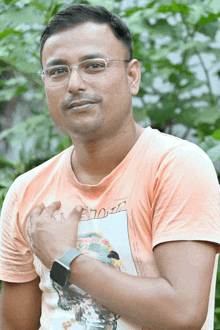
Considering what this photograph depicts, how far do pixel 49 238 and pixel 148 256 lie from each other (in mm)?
345

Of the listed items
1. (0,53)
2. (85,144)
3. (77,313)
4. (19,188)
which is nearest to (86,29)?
(85,144)

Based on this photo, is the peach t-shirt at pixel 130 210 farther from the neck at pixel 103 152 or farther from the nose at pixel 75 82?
the nose at pixel 75 82

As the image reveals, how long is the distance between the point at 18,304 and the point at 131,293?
749 mm

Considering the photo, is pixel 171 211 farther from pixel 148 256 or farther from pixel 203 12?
pixel 203 12

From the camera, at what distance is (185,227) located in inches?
52.6

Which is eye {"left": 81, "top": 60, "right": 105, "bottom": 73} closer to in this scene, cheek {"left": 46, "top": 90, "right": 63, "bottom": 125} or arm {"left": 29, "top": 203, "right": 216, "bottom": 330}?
cheek {"left": 46, "top": 90, "right": 63, "bottom": 125}

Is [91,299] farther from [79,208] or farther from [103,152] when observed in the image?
[103,152]

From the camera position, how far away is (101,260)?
1529mm

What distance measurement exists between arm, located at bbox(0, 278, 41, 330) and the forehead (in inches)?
37.9

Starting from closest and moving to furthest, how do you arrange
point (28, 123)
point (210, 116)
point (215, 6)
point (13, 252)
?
point (13, 252) < point (215, 6) < point (210, 116) < point (28, 123)

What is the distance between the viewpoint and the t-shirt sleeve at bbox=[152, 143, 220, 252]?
1.34 metres

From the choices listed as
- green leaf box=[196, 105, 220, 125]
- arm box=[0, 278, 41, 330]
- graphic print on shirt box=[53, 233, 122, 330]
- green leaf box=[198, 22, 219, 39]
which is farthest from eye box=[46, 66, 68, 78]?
green leaf box=[198, 22, 219, 39]

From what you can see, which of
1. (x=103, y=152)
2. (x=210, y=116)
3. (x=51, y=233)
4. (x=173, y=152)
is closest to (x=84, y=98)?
(x=103, y=152)

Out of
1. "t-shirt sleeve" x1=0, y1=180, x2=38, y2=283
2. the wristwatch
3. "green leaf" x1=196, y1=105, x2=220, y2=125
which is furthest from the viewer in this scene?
"green leaf" x1=196, y1=105, x2=220, y2=125
